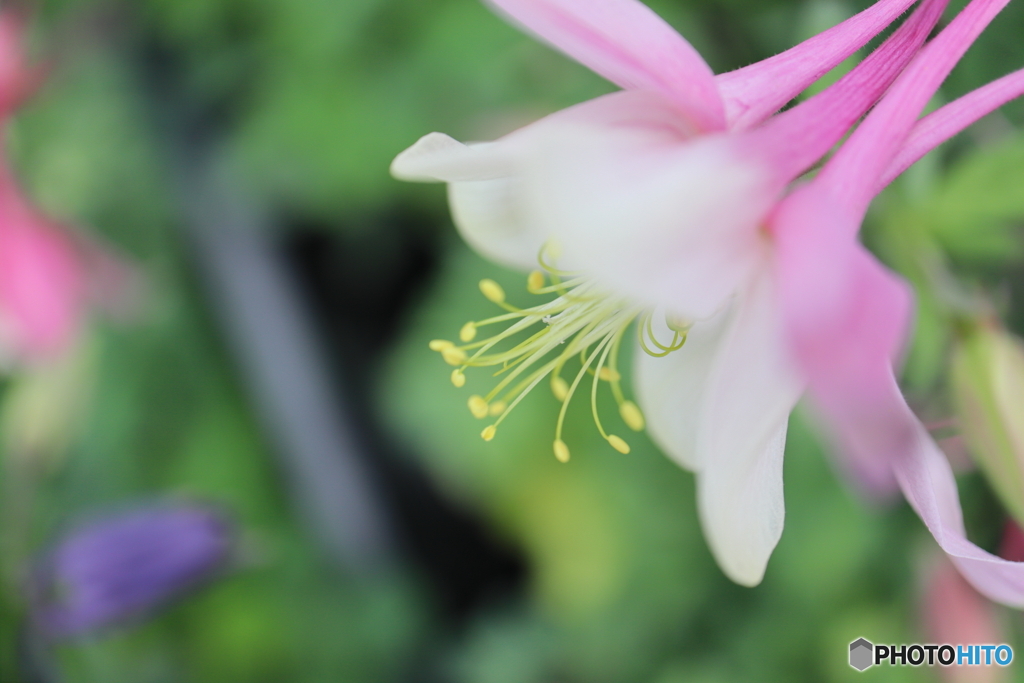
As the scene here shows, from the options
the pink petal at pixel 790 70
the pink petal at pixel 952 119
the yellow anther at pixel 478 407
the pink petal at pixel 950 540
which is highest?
the pink petal at pixel 790 70

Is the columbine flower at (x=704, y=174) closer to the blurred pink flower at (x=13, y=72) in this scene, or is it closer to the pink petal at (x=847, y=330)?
the pink petal at (x=847, y=330)

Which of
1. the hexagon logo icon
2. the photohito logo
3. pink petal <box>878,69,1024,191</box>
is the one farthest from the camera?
the hexagon logo icon

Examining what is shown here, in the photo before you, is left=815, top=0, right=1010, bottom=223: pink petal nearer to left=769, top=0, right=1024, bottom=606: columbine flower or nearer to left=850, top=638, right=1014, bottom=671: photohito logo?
left=769, top=0, right=1024, bottom=606: columbine flower

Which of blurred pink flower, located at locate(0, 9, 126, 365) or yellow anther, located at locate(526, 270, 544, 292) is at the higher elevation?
blurred pink flower, located at locate(0, 9, 126, 365)

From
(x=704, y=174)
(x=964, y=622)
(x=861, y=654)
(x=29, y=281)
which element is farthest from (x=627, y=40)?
(x=29, y=281)

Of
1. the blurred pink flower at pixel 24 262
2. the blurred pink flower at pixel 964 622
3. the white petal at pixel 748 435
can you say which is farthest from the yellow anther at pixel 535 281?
the blurred pink flower at pixel 24 262

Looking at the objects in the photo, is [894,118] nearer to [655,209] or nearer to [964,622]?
[655,209]

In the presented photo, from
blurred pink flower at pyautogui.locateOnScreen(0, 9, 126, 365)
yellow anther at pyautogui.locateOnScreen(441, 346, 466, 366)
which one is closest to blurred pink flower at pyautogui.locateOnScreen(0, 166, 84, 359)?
blurred pink flower at pyautogui.locateOnScreen(0, 9, 126, 365)

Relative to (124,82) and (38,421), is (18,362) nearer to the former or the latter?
(38,421)
